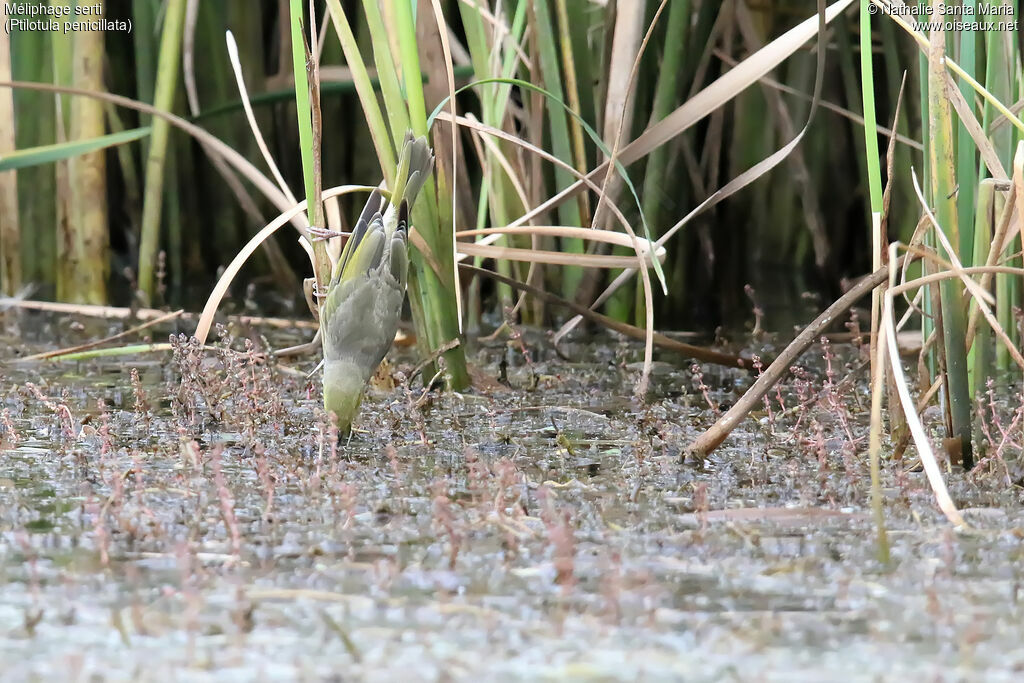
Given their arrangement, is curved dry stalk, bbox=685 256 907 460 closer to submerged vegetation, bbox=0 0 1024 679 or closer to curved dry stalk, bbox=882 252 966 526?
submerged vegetation, bbox=0 0 1024 679

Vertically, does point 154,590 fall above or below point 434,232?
below

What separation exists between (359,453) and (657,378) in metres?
1.21

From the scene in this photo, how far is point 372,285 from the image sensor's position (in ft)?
11.0

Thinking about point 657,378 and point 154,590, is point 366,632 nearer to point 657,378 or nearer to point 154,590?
point 154,590

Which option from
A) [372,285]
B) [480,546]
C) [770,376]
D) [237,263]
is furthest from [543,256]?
[480,546]

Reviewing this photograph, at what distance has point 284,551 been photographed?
2.24 metres

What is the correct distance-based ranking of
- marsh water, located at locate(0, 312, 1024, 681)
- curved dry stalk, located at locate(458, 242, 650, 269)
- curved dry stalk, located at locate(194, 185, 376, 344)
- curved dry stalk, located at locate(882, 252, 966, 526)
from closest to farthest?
marsh water, located at locate(0, 312, 1024, 681) → curved dry stalk, located at locate(882, 252, 966, 526) → curved dry stalk, located at locate(194, 185, 376, 344) → curved dry stalk, located at locate(458, 242, 650, 269)

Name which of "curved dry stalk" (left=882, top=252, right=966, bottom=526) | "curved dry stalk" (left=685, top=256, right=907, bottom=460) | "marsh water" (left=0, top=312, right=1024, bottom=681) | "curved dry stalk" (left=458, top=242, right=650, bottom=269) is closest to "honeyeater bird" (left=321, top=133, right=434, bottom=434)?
"marsh water" (left=0, top=312, right=1024, bottom=681)

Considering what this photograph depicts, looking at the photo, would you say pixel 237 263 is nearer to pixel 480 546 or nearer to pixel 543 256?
pixel 543 256

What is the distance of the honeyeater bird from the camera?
10.6 ft

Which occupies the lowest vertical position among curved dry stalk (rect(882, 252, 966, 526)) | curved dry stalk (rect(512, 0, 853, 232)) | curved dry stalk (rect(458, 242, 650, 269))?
curved dry stalk (rect(882, 252, 966, 526))

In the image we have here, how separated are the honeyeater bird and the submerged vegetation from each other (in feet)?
0.04

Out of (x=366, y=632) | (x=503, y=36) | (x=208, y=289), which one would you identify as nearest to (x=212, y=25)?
(x=208, y=289)

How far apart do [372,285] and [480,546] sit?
121 centimetres
